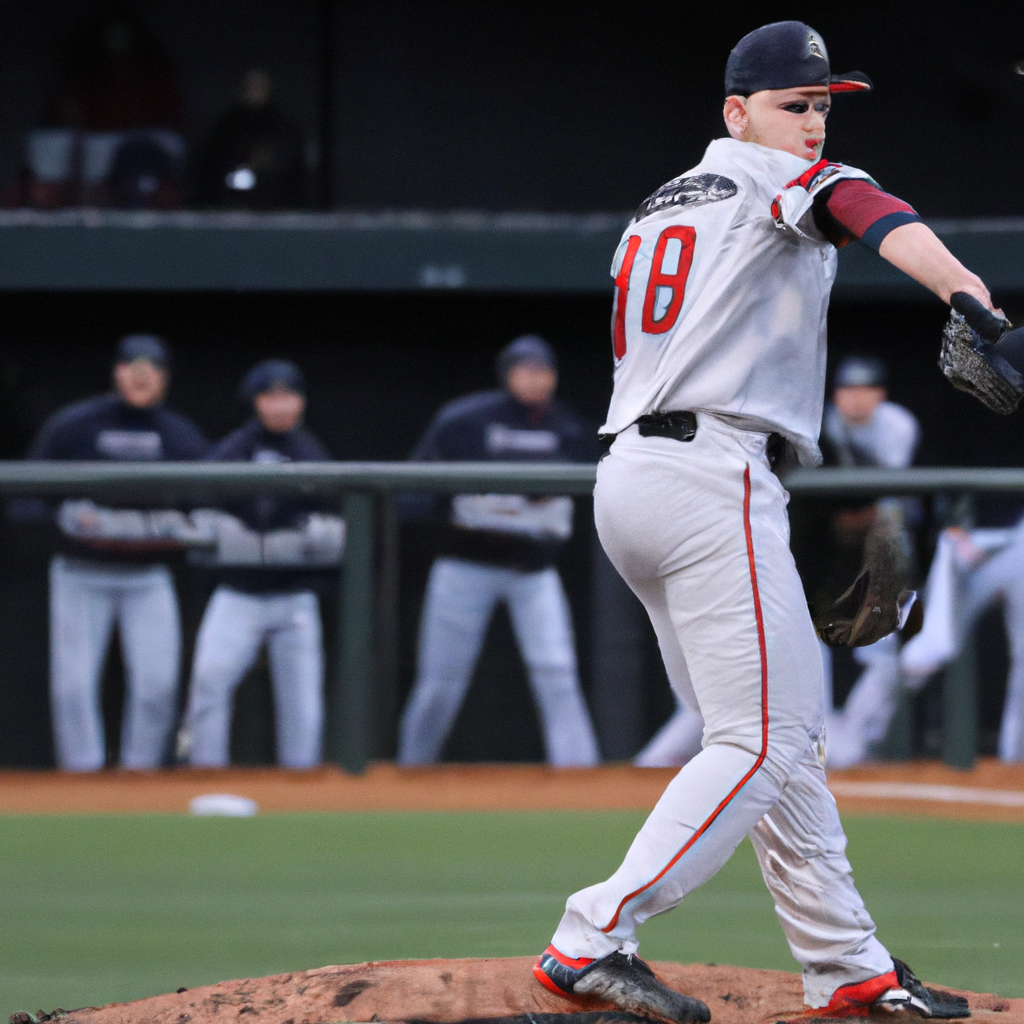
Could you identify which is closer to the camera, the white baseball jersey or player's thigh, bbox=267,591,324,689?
the white baseball jersey

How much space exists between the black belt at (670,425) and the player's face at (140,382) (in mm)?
4530

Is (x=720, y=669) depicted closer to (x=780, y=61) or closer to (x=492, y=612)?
(x=780, y=61)

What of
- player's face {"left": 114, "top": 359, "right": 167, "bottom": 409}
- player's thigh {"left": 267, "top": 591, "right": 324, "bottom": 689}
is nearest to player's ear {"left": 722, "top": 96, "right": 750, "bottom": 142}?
player's thigh {"left": 267, "top": 591, "right": 324, "bottom": 689}

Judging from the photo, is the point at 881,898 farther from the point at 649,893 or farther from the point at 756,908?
the point at 649,893

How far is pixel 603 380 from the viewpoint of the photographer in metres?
9.83

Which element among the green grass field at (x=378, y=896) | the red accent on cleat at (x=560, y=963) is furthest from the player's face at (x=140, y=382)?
the red accent on cleat at (x=560, y=963)

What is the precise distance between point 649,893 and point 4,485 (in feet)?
13.4

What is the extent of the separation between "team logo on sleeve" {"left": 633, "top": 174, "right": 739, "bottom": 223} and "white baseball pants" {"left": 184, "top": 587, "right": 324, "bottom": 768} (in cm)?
353

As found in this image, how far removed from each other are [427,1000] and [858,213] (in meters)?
1.48

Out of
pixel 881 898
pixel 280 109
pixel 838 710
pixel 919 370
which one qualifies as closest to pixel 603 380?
pixel 919 370

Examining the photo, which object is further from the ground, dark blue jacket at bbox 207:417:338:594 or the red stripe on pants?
the red stripe on pants

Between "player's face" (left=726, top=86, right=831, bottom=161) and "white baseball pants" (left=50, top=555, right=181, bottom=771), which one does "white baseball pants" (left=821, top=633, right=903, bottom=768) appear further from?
"player's face" (left=726, top=86, right=831, bottom=161)

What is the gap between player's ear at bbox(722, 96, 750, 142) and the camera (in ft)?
9.11

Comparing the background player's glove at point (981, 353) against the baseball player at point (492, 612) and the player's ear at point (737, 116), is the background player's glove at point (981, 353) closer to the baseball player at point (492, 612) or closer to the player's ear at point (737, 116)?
the player's ear at point (737, 116)
